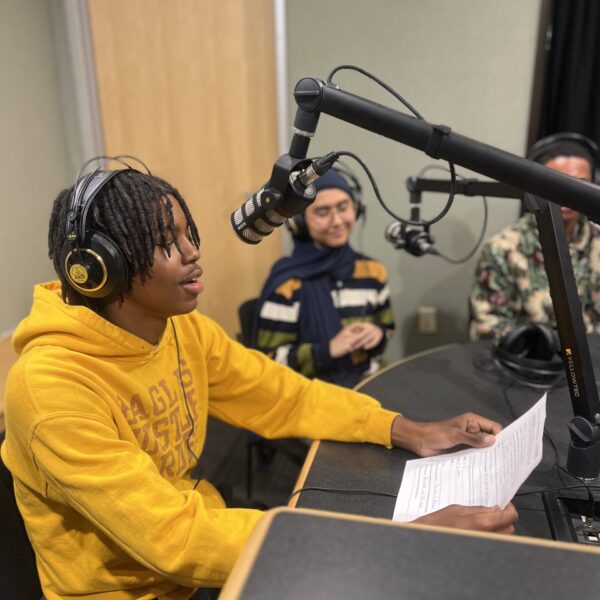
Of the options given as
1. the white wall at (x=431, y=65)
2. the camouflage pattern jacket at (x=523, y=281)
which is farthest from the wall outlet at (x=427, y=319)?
the camouflage pattern jacket at (x=523, y=281)

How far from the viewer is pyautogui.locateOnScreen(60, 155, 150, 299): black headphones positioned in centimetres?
79

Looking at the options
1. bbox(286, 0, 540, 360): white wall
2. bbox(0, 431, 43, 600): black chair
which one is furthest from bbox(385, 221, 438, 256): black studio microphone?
bbox(0, 431, 43, 600): black chair

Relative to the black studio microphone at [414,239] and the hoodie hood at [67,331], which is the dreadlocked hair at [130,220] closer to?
the hoodie hood at [67,331]

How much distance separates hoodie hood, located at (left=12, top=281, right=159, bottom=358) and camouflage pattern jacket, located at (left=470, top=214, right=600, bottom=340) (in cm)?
124

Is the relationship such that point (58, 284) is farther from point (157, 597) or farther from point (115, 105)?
point (115, 105)

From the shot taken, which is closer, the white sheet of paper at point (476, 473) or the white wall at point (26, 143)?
the white sheet of paper at point (476, 473)

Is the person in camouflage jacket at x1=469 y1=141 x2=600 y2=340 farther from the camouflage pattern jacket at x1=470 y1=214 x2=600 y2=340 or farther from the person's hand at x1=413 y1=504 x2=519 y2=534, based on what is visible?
the person's hand at x1=413 y1=504 x2=519 y2=534

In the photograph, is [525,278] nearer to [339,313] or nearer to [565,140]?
[565,140]

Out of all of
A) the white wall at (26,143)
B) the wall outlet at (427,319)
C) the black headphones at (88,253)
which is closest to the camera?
the black headphones at (88,253)

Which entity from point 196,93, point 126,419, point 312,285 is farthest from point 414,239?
point 196,93

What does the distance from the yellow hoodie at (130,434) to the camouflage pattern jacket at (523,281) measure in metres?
0.89

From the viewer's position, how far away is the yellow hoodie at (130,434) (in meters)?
0.72

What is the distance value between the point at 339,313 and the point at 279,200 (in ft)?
3.93

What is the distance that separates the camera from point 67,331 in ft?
2.69
